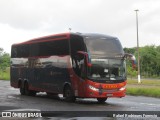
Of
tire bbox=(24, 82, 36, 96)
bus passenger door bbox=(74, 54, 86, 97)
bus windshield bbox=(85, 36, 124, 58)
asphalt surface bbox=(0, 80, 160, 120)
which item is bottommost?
asphalt surface bbox=(0, 80, 160, 120)

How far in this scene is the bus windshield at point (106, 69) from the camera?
22.9 m

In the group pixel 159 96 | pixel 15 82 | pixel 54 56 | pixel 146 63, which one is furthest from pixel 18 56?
pixel 146 63

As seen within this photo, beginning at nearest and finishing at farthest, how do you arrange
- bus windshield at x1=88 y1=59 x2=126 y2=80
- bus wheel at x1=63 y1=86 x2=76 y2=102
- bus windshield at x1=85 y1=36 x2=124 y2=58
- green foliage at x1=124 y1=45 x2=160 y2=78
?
bus windshield at x1=88 y1=59 x2=126 y2=80
bus windshield at x1=85 y1=36 x2=124 y2=58
bus wheel at x1=63 y1=86 x2=76 y2=102
green foliage at x1=124 y1=45 x2=160 y2=78

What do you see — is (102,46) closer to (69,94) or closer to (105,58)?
(105,58)

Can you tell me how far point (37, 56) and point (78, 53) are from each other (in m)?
6.02

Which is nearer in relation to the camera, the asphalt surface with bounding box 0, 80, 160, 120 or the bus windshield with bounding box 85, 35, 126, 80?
the asphalt surface with bounding box 0, 80, 160, 120

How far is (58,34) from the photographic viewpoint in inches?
1019

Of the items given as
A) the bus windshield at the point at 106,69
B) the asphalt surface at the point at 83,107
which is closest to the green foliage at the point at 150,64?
the bus windshield at the point at 106,69

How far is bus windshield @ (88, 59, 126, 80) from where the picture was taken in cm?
2291

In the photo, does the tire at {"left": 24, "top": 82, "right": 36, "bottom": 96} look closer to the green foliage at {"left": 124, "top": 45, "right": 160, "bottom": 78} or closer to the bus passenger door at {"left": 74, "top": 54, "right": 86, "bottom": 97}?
the bus passenger door at {"left": 74, "top": 54, "right": 86, "bottom": 97}

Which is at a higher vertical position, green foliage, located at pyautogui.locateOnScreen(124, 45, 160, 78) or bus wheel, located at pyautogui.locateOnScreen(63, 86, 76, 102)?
green foliage, located at pyautogui.locateOnScreen(124, 45, 160, 78)

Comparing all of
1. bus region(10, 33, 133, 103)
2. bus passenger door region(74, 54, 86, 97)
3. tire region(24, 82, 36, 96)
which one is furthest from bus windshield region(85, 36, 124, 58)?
tire region(24, 82, 36, 96)

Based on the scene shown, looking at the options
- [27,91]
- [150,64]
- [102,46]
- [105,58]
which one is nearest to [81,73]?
[105,58]

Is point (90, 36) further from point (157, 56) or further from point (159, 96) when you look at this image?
point (157, 56)
